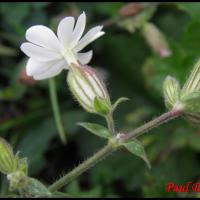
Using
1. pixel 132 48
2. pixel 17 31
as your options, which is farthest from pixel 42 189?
pixel 132 48

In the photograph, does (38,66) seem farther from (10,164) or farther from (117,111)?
(117,111)

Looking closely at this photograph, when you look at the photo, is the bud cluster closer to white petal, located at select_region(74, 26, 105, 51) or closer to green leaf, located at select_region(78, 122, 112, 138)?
green leaf, located at select_region(78, 122, 112, 138)

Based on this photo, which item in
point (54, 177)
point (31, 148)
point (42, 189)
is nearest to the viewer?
point (42, 189)

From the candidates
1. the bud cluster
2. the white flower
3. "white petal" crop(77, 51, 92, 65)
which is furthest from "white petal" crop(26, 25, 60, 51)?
the bud cluster

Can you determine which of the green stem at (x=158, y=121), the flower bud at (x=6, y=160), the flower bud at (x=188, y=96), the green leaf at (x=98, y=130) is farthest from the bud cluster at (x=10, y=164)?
the flower bud at (x=188, y=96)

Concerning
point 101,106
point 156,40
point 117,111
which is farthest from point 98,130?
point 117,111

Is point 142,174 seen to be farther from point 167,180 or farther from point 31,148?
point 31,148
